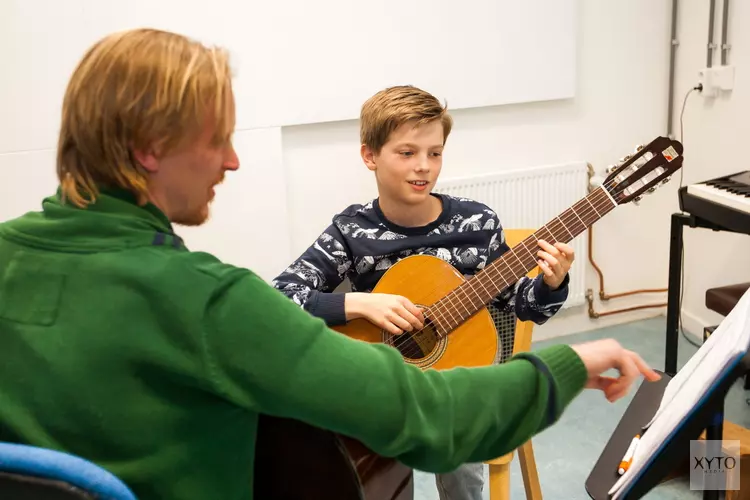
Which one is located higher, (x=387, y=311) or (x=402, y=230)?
(x=402, y=230)

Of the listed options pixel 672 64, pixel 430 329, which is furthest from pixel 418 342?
pixel 672 64

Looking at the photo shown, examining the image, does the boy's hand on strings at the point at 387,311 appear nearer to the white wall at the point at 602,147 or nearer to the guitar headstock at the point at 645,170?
the guitar headstock at the point at 645,170

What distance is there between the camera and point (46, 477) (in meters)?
0.74

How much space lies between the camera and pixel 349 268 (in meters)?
1.91

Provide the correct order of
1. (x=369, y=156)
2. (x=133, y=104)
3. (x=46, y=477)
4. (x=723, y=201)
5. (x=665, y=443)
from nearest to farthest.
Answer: (x=46, y=477) < (x=133, y=104) < (x=665, y=443) < (x=369, y=156) < (x=723, y=201)

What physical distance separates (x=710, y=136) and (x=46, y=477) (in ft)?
9.32

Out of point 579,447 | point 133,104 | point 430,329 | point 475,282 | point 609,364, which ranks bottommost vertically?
point 579,447

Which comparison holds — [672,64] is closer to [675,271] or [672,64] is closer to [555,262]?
[675,271]

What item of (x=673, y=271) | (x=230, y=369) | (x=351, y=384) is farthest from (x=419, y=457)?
Result: (x=673, y=271)

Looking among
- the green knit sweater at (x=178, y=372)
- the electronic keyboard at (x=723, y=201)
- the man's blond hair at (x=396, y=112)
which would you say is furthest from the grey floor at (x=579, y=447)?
the green knit sweater at (x=178, y=372)

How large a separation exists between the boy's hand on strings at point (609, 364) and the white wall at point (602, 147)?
177cm

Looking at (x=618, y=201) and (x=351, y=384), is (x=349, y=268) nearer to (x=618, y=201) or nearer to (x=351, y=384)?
(x=618, y=201)

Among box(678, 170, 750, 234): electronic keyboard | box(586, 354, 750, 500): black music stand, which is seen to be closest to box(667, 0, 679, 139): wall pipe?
box(678, 170, 750, 234): electronic keyboard

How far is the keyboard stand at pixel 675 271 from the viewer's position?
2.43 meters
